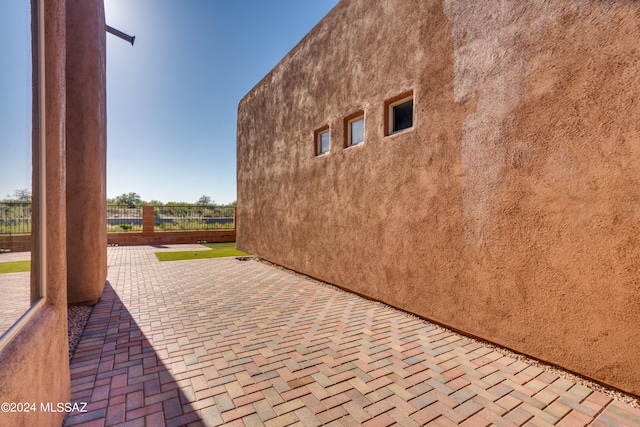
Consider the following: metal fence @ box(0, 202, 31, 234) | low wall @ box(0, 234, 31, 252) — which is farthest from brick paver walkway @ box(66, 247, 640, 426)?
metal fence @ box(0, 202, 31, 234)

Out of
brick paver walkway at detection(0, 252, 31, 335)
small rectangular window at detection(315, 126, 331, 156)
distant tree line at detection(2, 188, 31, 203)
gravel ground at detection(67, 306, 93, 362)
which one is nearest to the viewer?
brick paver walkway at detection(0, 252, 31, 335)

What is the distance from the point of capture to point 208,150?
113 feet

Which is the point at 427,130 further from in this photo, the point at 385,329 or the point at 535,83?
the point at 385,329

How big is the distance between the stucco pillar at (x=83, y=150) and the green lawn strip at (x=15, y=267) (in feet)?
12.4

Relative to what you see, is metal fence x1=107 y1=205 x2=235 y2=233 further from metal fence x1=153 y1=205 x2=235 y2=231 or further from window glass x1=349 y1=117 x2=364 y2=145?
window glass x1=349 y1=117 x2=364 y2=145

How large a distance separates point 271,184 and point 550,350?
811 centimetres

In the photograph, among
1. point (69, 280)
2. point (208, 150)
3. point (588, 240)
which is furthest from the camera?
point (208, 150)

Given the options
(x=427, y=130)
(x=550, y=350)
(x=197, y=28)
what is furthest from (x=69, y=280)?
(x=197, y=28)

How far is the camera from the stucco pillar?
193 inches

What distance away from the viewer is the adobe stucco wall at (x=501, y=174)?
271 centimetres

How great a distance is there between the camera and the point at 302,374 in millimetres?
3027

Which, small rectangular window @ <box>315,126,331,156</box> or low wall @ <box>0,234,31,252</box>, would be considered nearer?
low wall @ <box>0,234,31,252</box>

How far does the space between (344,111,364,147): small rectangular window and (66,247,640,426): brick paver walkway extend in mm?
3416

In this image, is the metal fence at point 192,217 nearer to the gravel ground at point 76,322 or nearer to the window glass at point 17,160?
the gravel ground at point 76,322
